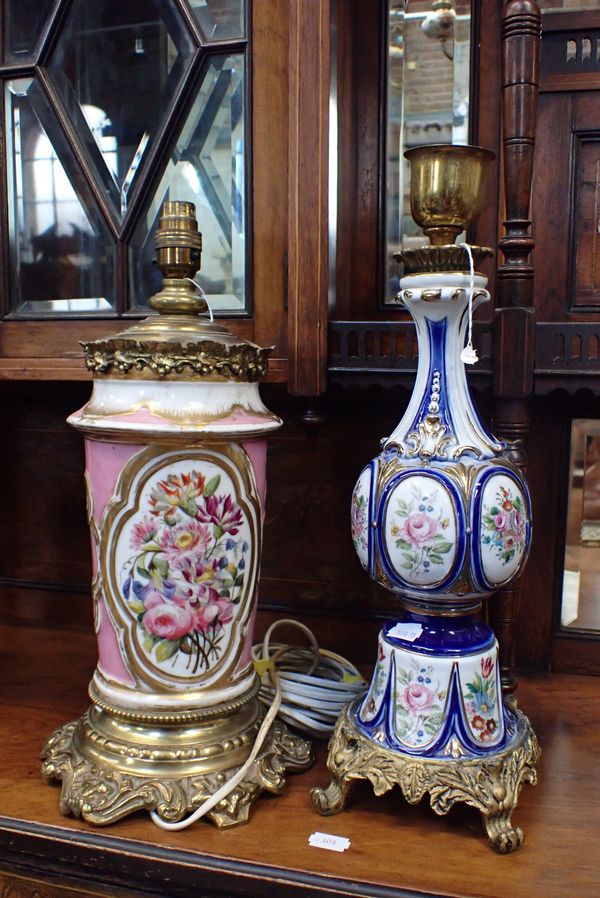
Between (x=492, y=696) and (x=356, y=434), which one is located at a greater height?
(x=356, y=434)

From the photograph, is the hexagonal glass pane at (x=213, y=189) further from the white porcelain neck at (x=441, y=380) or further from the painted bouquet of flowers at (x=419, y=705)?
the painted bouquet of flowers at (x=419, y=705)

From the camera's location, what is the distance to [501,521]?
2.18ft

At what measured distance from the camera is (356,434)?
1054 millimetres

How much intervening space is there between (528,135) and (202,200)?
13.9 inches

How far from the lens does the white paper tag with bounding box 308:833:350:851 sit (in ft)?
2.10

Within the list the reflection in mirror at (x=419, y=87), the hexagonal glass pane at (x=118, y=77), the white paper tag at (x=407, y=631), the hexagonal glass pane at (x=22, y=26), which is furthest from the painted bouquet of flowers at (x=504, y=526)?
the hexagonal glass pane at (x=22, y=26)

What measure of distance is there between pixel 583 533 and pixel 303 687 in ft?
1.34

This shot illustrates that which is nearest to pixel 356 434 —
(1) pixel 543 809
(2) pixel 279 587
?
(2) pixel 279 587

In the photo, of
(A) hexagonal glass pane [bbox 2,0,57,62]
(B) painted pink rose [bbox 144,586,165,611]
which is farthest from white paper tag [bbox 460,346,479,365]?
(A) hexagonal glass pane [bbox 2,0,57,62]

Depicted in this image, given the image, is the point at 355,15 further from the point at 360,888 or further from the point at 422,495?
the point at 360,888

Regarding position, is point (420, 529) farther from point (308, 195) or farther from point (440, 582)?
point (308, 195)

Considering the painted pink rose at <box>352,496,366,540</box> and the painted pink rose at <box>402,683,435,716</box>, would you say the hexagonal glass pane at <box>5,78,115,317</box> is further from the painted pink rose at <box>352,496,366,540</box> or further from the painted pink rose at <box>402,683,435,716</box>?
the painted pink rose at <box>402,683,435,716</box>

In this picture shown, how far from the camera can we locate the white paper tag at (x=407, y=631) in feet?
2.31

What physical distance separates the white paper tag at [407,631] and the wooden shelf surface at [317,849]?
5.9 inches
